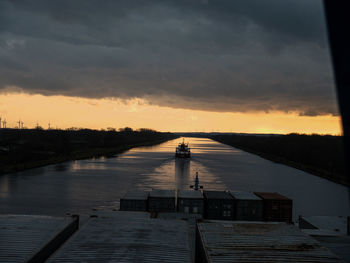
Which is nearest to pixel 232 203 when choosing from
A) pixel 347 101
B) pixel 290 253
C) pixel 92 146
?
pixel 290 253

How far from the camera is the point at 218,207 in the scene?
54.7 feet

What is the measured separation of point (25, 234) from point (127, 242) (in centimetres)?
338

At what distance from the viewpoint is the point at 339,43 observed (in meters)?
1.45

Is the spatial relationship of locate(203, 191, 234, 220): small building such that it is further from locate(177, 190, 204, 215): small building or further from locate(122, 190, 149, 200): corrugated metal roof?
locate(122, 190, 149, 200): corrugated metal roof

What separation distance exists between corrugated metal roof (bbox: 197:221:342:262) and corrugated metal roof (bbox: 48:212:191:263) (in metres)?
0.80

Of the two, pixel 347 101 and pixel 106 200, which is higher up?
pixel 347 101

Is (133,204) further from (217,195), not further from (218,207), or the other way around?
(217,195)

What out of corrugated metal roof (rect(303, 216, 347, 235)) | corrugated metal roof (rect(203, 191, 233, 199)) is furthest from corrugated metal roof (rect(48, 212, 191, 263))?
corrugated metal roof (rect(303, 216, 347, 235))

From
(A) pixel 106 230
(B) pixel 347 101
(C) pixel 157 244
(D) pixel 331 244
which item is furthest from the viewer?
(D) pixel 331 244

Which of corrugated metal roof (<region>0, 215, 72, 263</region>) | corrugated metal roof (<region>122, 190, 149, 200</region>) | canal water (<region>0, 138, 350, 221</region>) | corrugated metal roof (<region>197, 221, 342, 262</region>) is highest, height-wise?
corrugated metal roof (<region>197, 221, 342, 262</region>)

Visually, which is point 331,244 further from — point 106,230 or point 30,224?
point 30,224

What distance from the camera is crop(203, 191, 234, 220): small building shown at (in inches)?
655

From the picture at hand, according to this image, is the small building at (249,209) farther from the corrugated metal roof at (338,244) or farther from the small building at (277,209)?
the corrugated metal roof at (338,244)

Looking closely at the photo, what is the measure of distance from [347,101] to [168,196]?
633 inches
